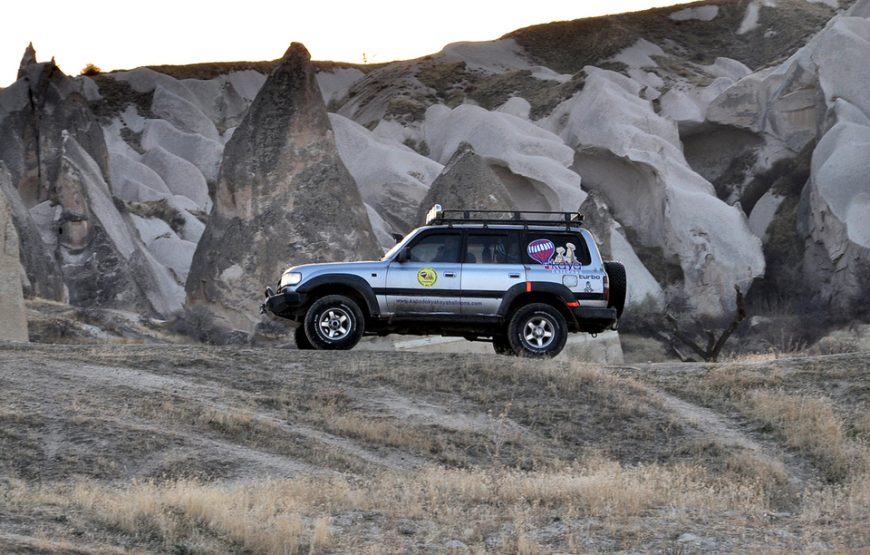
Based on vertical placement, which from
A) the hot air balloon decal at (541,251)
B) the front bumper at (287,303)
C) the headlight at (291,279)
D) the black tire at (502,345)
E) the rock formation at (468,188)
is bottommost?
the black tire at (502,345)

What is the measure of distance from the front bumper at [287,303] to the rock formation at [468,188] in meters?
20.6

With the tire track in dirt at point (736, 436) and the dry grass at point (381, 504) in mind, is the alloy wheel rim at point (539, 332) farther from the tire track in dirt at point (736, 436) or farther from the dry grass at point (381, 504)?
the dry grass at point (381, 504)

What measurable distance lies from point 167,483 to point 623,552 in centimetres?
424

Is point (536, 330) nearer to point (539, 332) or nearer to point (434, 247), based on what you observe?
point (539, 332)

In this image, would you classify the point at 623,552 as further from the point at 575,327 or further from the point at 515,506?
the point at 575,327

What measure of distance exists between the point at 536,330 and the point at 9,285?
39.0 ft

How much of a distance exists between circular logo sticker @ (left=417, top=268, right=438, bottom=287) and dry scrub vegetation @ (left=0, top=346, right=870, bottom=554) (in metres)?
0.91

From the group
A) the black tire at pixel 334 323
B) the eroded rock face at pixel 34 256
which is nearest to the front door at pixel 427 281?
the black tire at pixel 334 323

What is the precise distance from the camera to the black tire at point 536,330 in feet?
59.8

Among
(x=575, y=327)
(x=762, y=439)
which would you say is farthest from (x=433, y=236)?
(x=762, y=439)

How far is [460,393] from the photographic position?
675 inches

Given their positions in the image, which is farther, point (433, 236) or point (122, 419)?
A: point (433, 236)

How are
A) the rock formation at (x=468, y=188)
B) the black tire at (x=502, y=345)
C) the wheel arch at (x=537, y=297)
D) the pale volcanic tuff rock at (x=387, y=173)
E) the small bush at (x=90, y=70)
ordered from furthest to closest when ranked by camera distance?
the small bush at (x=90, y=70) < the pale volcanic tuff rock at (x=387, y=173) < the rock formation at (x=468, y=188) < the black tire at (x=502, y=345) < the wheel arch at (x=537, y=297)

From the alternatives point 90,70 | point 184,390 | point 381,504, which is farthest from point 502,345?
point 90,70
